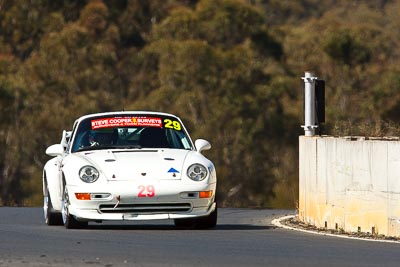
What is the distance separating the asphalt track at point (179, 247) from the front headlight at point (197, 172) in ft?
1.92

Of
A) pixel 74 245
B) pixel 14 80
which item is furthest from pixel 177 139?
pixel 14 80

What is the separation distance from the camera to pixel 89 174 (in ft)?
48.6

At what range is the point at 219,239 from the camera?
13.5 m

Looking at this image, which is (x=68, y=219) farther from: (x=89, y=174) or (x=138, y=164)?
(x=138, y=164)

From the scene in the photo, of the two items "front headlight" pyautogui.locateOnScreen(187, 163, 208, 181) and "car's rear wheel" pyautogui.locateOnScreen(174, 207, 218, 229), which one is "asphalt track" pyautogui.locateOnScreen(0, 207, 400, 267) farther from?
"front headlight" pyautogui.locateOnScreen(187, 163, 208, 181)

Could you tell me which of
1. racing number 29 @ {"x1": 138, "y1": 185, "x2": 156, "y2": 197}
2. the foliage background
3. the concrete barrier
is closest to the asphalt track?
racing number 29 @ {"x1": 138, "y1": 185, "x2": 156, "y2": 197}

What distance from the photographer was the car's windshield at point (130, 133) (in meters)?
15.9

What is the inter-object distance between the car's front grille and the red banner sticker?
5.58ft

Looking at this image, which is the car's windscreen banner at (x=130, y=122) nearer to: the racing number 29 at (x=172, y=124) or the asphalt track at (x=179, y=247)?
the racing number 29 at (x=172, y=124)

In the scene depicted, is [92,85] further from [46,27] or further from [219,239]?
[219,239]

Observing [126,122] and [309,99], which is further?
[309,99]

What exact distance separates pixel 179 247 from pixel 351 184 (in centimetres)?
384

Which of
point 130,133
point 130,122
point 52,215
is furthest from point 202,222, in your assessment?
point 52,215

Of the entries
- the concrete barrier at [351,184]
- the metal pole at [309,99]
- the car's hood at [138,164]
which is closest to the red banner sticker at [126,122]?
the car's hood at [138,164]
